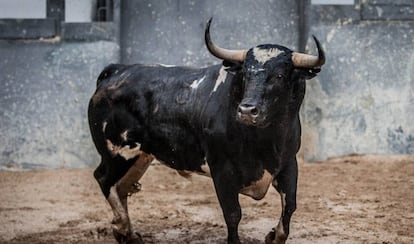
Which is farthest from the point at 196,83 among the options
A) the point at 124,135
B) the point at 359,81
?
the point at 359,81

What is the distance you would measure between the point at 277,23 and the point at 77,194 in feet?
10.5

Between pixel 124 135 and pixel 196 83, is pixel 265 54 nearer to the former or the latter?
pixel 196 83

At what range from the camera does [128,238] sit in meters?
6.07

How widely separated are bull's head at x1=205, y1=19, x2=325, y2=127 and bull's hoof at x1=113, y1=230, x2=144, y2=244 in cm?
171

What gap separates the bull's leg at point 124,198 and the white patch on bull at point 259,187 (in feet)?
3.43

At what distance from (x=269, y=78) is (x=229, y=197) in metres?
→ 0.86

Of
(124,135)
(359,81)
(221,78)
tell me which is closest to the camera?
(221,78)

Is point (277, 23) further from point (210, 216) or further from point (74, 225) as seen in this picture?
point (74, 225)

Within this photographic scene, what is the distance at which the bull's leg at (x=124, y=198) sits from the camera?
6.06m

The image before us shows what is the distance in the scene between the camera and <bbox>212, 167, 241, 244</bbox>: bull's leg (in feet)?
17.0

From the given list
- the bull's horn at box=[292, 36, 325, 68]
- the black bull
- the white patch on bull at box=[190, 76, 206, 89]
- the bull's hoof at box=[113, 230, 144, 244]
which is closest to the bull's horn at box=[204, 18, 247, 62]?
the black bull

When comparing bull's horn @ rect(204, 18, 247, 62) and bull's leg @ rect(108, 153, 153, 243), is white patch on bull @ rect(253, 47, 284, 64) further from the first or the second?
bull's leg @ rect(108, 153, 153, 243)

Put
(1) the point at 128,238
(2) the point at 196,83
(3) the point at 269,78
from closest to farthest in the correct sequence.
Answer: (3) the point at 269,78
(2) the point at 196,83
(1) the point at 128,238

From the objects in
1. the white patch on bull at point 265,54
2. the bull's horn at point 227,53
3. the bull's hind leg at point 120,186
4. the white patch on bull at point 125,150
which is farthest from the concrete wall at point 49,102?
the white patch on bull at point 265,54
